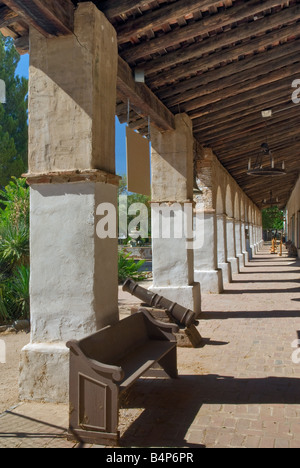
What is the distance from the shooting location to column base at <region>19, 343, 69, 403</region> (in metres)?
3.98

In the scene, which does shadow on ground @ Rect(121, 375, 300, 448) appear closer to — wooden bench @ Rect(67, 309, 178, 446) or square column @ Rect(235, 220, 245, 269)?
wooden bench @ Rect(67, 309, 178, 446)

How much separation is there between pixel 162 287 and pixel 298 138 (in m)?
7.52

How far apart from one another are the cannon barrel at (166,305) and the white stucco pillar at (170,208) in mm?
1630

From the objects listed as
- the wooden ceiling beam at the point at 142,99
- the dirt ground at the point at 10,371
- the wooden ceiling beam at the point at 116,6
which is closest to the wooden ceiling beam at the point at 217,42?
the wooden ceiling beam at the point at 142,99

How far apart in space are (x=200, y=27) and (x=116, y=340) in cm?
382

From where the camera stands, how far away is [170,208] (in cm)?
796

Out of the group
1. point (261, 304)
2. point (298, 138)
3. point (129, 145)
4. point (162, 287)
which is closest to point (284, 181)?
point (298, 138)

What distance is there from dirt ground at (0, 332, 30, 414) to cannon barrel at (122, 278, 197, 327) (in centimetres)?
178

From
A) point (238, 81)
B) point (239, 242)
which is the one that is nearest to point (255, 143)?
point (238, 81)

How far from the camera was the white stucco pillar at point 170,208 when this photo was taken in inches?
310

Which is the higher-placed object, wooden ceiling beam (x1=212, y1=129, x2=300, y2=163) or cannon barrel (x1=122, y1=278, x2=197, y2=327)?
wooden ceiling beam (x1=212, y1=129, x2=300, y2=163)

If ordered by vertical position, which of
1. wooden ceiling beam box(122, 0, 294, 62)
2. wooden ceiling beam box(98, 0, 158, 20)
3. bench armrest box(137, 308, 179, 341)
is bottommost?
bench armrest box(137, 308, 179, 341)

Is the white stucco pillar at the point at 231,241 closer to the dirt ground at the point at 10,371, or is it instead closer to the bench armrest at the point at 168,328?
the dirt ground at the point at 10,371

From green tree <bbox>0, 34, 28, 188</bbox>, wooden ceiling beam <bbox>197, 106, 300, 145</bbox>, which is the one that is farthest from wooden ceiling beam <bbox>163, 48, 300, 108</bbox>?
green tree <bbox>0, 34, 28, 188</bbox>
